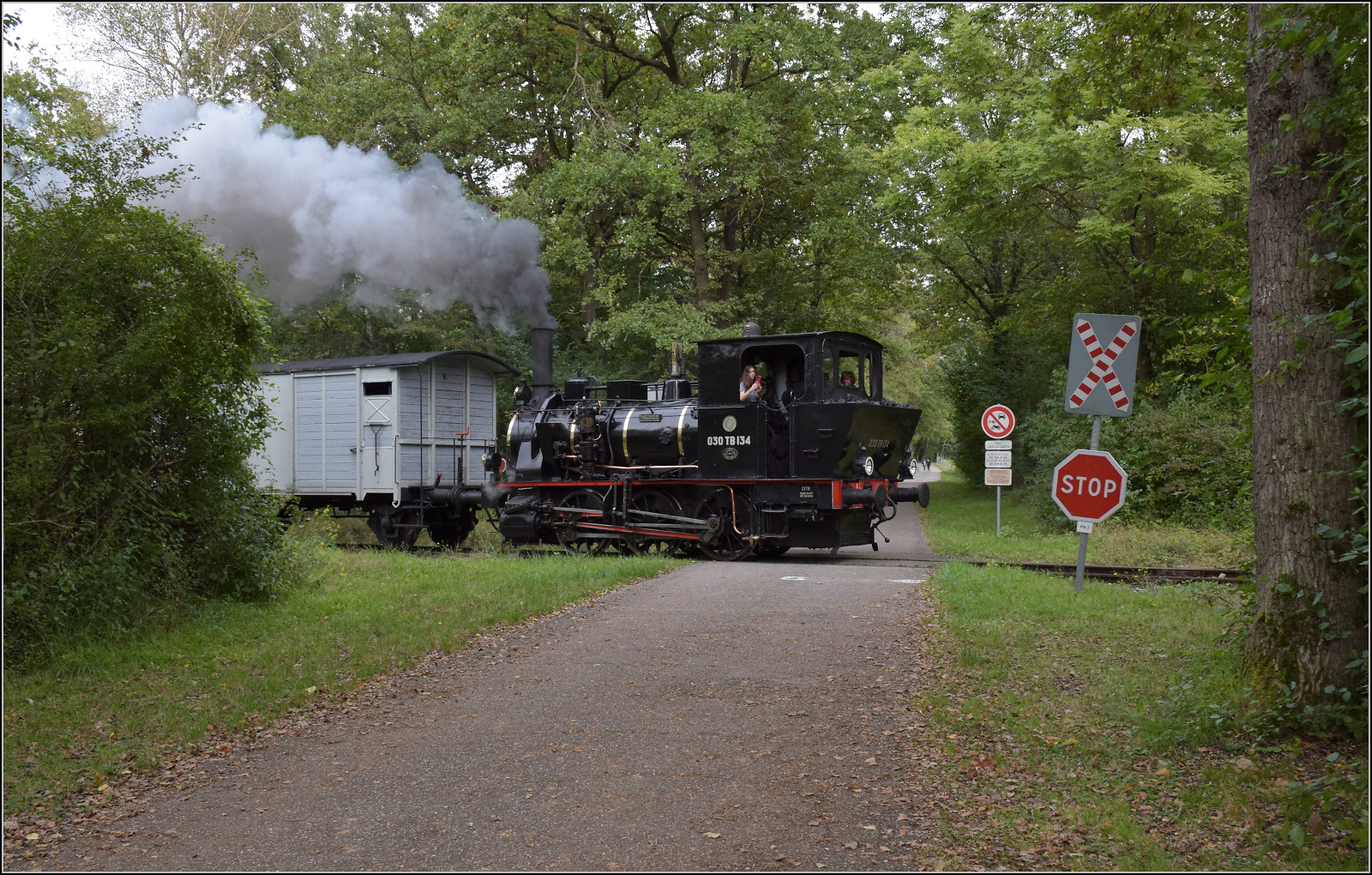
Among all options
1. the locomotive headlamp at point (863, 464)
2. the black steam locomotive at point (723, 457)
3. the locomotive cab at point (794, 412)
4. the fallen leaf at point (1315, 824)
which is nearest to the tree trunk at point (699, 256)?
the black steam locomotive at point (723, 457)

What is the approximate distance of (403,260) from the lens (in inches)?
659

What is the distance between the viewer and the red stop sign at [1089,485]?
8.62 m

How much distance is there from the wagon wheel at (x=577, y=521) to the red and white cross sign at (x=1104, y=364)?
26.6 feet

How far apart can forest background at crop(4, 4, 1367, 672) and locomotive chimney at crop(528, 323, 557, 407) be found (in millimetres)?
5500

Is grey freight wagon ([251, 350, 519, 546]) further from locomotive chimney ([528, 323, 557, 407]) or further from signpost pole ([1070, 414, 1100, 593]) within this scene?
signpost pole ([1070, 414, 1100, 593])

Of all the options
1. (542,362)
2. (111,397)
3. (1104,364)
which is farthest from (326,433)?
(1104,364)

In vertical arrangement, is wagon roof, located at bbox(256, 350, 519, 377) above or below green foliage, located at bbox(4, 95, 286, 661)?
above

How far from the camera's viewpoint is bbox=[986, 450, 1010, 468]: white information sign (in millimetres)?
15977

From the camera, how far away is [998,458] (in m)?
16.0

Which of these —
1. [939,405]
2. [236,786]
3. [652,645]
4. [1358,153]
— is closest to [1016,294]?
[652,645]

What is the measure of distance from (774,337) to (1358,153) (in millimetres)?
9602

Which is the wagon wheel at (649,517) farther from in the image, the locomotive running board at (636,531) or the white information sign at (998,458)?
the white information sign at (998,458)

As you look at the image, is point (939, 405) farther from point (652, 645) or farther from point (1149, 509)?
point (652, 645)

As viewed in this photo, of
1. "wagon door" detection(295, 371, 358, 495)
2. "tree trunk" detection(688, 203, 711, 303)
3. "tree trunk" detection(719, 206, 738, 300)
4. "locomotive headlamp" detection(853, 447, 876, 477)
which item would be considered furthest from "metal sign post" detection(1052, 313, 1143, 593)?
"tree trunk" detection(719, 206, 738, 300)
